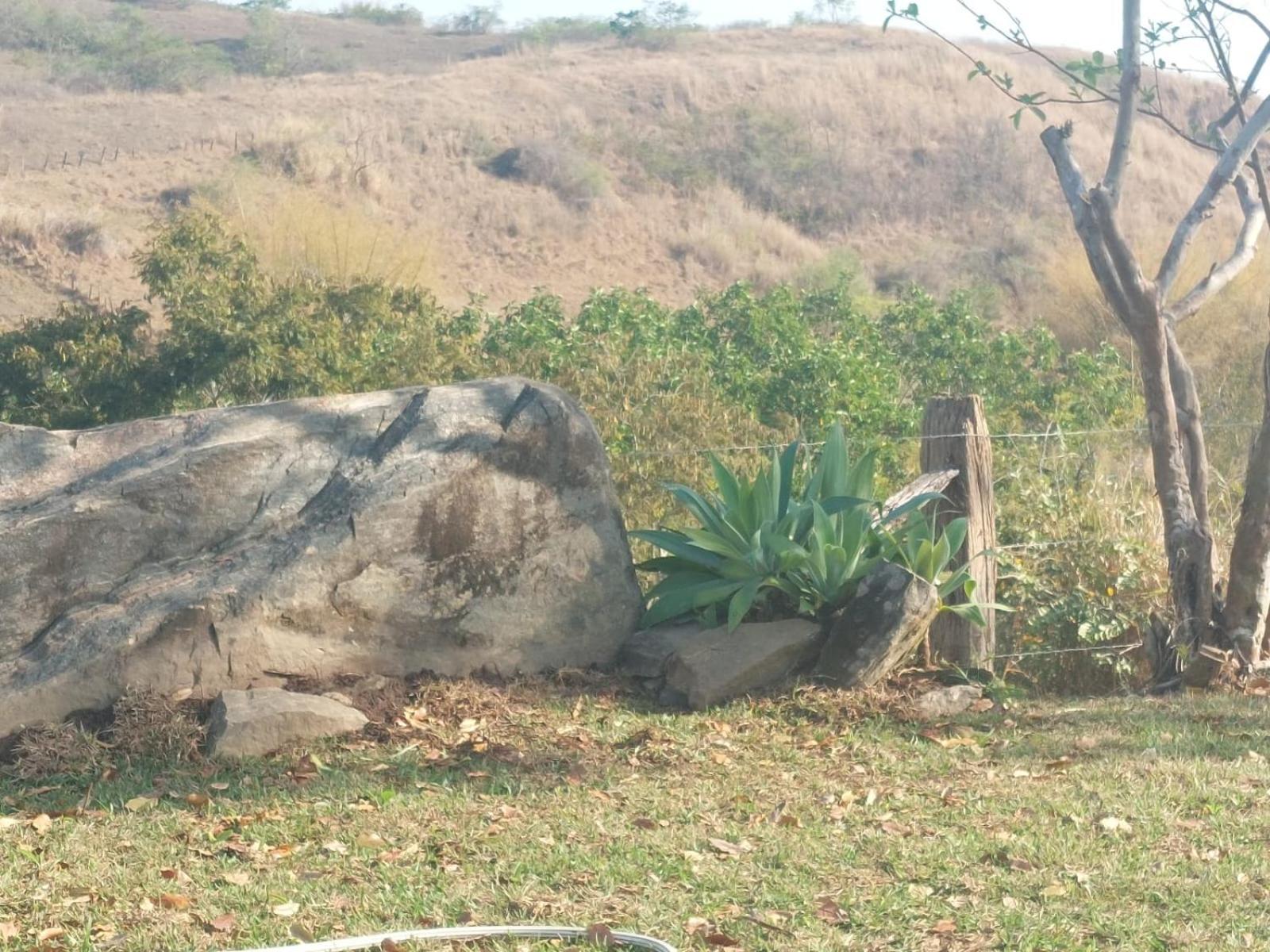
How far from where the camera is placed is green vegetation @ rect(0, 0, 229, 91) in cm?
4656

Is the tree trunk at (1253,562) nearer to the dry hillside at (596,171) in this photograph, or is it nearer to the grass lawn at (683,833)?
the grass lawn at (683,833)

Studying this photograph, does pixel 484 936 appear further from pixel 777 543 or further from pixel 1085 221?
pixel 1085 221

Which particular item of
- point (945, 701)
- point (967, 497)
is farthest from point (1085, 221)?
point (945, 701)

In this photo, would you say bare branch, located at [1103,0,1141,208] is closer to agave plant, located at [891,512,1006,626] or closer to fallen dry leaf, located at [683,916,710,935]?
agave plant, located at [891,512,1006,626]

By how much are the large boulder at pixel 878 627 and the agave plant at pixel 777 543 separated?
0.26 meters

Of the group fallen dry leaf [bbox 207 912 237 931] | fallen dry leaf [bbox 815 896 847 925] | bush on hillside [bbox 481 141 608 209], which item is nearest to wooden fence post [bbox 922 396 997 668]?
fallen dry leaf [bbox 815 896 847 925]

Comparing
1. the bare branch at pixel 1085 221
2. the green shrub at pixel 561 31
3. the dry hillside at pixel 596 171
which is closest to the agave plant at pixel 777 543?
the bare branch at pixel 1085 221

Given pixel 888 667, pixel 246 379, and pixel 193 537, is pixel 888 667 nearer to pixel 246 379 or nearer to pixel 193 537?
pixel 193 537

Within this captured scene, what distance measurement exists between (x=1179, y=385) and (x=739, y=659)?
2886mm

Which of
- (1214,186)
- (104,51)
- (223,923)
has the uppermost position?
(104,51)

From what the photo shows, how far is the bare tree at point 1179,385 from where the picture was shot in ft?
24.5

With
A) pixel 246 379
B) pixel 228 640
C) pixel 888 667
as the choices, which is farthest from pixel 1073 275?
pixel 228 640

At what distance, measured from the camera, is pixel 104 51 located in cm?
4941

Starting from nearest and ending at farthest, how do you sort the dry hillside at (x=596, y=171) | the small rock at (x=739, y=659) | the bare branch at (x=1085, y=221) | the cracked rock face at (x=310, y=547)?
1. the cracked rock face at (x=310, y=547)
2. the small rock at (x=739, y=659)
3. the bare branch at (x=1085, y=221)
4. the dry hillside at (x=596, y=171)
